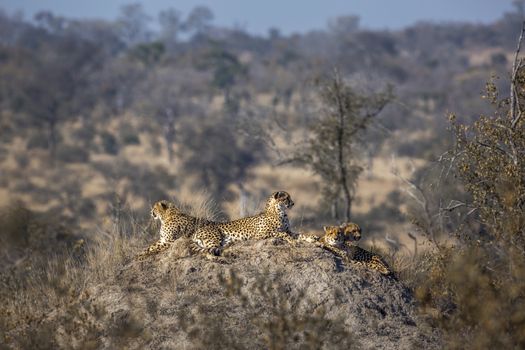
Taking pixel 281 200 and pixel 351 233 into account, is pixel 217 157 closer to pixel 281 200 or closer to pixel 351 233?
pixel 281 200

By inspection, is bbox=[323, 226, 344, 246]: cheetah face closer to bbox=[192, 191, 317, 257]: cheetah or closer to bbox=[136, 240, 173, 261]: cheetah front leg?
bbox=[192, 191, 317, 257]: cheetah

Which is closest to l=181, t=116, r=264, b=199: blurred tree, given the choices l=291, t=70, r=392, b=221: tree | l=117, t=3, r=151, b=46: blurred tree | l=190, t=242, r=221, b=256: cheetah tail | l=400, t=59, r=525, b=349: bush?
l=291, t=70, r=392, b=221: tree

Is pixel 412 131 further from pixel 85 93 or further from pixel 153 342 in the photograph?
pixel 153 342

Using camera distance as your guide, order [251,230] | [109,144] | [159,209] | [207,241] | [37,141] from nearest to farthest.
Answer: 1. [207,241]
2. [251,230]
3. [159,209]
4. [37,141]
5. [109,144]

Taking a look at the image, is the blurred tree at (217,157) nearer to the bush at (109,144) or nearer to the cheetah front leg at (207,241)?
the bush at (109,144)

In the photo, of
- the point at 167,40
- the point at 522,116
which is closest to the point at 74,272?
the point at 522,116

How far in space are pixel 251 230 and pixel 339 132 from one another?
7355mm

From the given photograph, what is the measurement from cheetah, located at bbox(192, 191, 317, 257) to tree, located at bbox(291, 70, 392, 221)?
6.67 m

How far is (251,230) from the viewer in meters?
8.96

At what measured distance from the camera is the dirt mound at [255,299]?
23.5 ft

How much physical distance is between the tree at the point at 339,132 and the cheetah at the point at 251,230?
263 inches

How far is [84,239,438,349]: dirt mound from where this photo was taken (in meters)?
7.16

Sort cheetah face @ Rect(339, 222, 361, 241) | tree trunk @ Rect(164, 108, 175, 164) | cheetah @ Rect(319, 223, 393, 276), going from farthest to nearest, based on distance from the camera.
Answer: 1. tree trunk @ Rect(164, 108, 175, 164)
2. cheetah face @ Rect(339, 222, 361, 241)
3. cheetah @ Rect(319, 223, 393, 276)

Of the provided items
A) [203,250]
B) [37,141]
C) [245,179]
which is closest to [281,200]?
[203,250]
